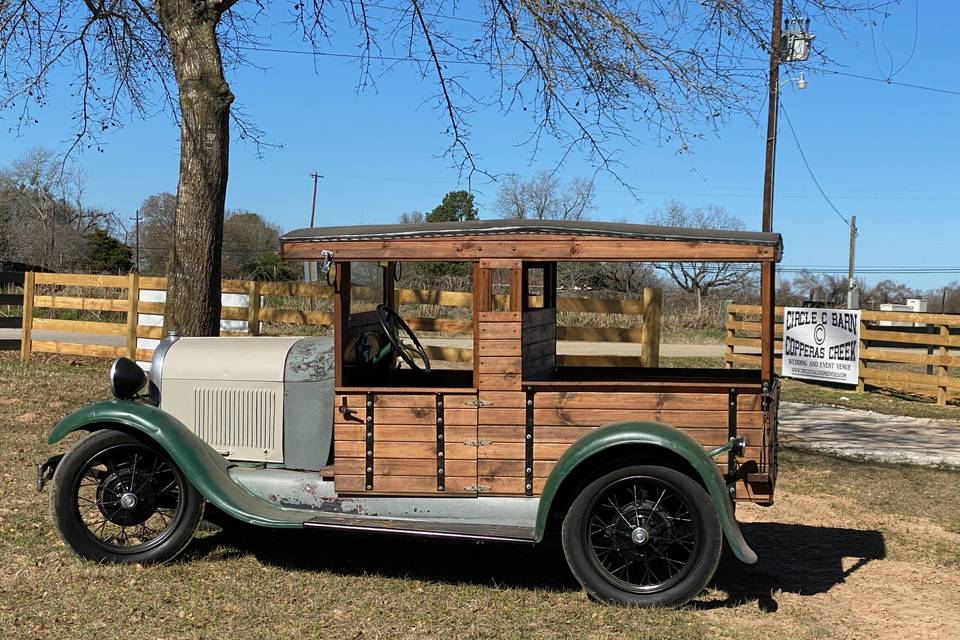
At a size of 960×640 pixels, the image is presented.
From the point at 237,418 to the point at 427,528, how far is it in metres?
1.33

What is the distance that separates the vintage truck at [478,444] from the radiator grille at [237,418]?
11 millimetres

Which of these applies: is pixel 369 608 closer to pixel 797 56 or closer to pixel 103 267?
pixel 797 56

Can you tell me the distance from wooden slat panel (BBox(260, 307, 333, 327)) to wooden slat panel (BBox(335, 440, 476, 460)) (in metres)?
7.79

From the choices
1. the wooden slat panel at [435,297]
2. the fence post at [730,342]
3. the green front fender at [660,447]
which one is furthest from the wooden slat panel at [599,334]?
the fence post at [730,342]

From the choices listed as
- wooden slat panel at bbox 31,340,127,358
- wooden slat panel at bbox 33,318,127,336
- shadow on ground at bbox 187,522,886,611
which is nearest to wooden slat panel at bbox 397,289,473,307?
wooden slat panel at bbox 31,340,127,358

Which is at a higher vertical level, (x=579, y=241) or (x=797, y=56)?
(x=797, y=56)

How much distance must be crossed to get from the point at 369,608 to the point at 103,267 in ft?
150

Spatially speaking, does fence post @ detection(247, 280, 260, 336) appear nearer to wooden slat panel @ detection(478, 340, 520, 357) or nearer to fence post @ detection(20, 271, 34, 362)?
fence post @ detection(20, 271, 34, 362)

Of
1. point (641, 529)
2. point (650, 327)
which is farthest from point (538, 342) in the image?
point (650, 327)

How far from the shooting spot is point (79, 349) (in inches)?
540

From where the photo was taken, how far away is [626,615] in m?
4.20

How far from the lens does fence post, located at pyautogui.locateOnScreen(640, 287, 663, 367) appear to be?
369 inches

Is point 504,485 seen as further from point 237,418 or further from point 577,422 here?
point 237,418

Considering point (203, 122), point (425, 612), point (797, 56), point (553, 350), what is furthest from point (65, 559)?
point (797, 56)
